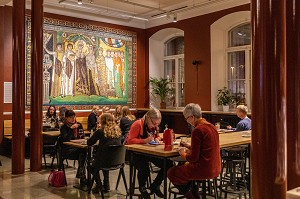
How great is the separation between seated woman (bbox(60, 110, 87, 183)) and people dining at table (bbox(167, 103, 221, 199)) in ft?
7.50

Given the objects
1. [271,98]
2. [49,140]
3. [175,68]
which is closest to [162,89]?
[175,68]

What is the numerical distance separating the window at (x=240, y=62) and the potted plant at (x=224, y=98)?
9.2 inches

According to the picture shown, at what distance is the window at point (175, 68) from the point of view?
36.2 ft

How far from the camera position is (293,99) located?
2.61 m

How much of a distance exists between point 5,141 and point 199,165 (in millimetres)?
6636

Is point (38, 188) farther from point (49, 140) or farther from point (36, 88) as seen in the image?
point (49, 140)

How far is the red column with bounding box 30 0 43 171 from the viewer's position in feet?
21.8

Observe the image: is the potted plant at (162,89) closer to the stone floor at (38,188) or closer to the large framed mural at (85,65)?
the large framed mural at (85,65)

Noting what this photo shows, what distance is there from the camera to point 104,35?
412 inches

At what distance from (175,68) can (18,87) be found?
589 cm

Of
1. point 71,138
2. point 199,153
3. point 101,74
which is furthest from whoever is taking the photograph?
point 101,74

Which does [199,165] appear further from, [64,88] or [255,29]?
[64,88]

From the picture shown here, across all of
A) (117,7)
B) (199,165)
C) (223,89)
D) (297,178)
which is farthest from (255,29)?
(117,7)

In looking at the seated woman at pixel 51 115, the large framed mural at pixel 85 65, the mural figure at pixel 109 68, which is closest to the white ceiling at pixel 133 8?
the large framed mural at pixel 85 65
